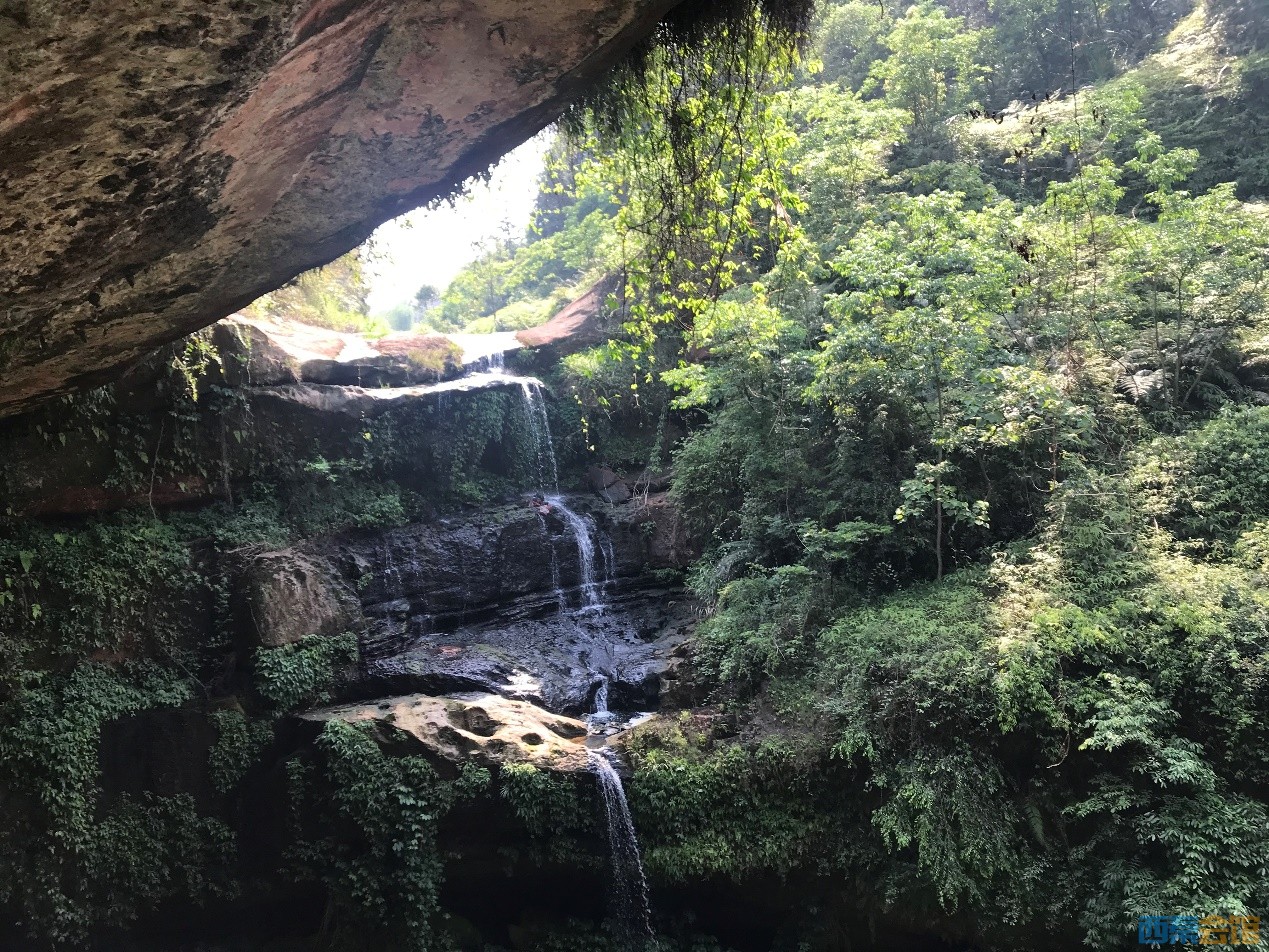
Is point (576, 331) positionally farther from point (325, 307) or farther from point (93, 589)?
point (93, 589)

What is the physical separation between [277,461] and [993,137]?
15.2m

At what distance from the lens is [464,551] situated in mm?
11602

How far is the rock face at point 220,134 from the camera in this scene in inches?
116

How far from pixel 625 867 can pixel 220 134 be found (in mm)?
6647

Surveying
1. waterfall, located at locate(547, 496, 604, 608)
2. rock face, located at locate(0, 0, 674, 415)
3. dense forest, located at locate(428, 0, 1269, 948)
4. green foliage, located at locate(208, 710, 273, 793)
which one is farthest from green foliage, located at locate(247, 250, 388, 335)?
rock face, located at locate(0, 0, 674, 415)

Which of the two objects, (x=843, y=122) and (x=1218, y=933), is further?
(x=843, y=122)

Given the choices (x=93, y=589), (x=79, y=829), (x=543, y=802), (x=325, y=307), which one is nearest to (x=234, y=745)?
(x=79, y=829)

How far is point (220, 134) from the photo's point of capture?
12.9 feet

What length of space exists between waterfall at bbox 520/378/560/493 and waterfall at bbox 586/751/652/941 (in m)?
7.01

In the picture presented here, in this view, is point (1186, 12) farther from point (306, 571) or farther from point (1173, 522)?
point (306, 571)

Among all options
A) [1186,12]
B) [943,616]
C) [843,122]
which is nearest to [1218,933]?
[943,616]

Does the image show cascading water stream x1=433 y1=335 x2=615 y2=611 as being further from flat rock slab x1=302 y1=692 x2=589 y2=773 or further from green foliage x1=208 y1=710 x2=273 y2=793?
green foliage x1=208 y1=710 x2=273 y2=793

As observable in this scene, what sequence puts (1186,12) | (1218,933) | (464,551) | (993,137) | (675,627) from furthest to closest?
(1186,12), (993,137), (464,551), (675,627), (1218,933)

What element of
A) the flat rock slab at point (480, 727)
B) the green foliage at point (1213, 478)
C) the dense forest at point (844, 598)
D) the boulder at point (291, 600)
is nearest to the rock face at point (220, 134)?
the dense forest at point (844, 598)
